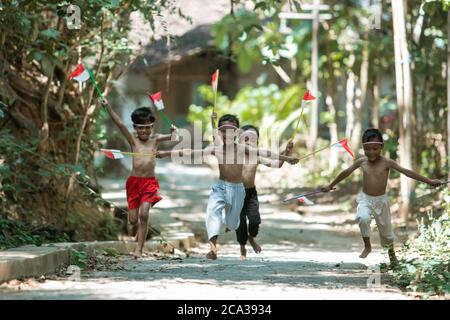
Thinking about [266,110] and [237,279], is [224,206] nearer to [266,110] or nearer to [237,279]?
[237,279]

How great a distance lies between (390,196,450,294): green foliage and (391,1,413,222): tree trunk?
4561mm

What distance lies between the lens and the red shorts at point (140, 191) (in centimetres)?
1014

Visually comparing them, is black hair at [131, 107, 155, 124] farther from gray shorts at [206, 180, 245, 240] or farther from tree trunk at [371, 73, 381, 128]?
tree trunk at [371, 73, 381, 128]

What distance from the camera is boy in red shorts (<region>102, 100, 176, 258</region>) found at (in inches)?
396

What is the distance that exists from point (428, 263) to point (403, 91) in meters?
6.86

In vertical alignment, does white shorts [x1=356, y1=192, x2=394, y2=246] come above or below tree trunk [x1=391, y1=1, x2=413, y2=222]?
below

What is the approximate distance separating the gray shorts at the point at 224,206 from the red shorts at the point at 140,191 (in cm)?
68

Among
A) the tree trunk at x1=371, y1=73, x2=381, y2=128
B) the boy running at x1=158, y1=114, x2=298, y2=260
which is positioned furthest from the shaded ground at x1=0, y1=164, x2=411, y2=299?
the tree trunk at x1=371, y1=73, x2=381, y2=128

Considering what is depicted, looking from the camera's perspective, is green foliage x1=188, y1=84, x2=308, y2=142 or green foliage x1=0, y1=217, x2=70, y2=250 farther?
green foliage x1=188, y1=84, x2=308, y2=142

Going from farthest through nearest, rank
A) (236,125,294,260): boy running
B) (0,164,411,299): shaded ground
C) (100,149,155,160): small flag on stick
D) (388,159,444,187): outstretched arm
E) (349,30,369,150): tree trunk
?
1. (349,30,369,150): tree trunk
2. (236,125,294,260): boy running
3. (100,149,155,160): small flag on stick
4. (388,159,444,187): outstretched arm
5. (0,164,411,299): shaded ground

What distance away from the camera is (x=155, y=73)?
32000mm

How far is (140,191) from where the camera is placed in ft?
33.4

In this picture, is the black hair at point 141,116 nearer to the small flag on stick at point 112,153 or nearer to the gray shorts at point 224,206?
the small flag on stick at point 112,153

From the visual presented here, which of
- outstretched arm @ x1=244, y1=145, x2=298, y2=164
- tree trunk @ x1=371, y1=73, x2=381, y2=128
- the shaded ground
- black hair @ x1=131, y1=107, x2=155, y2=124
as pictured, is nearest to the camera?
the shaded ground
